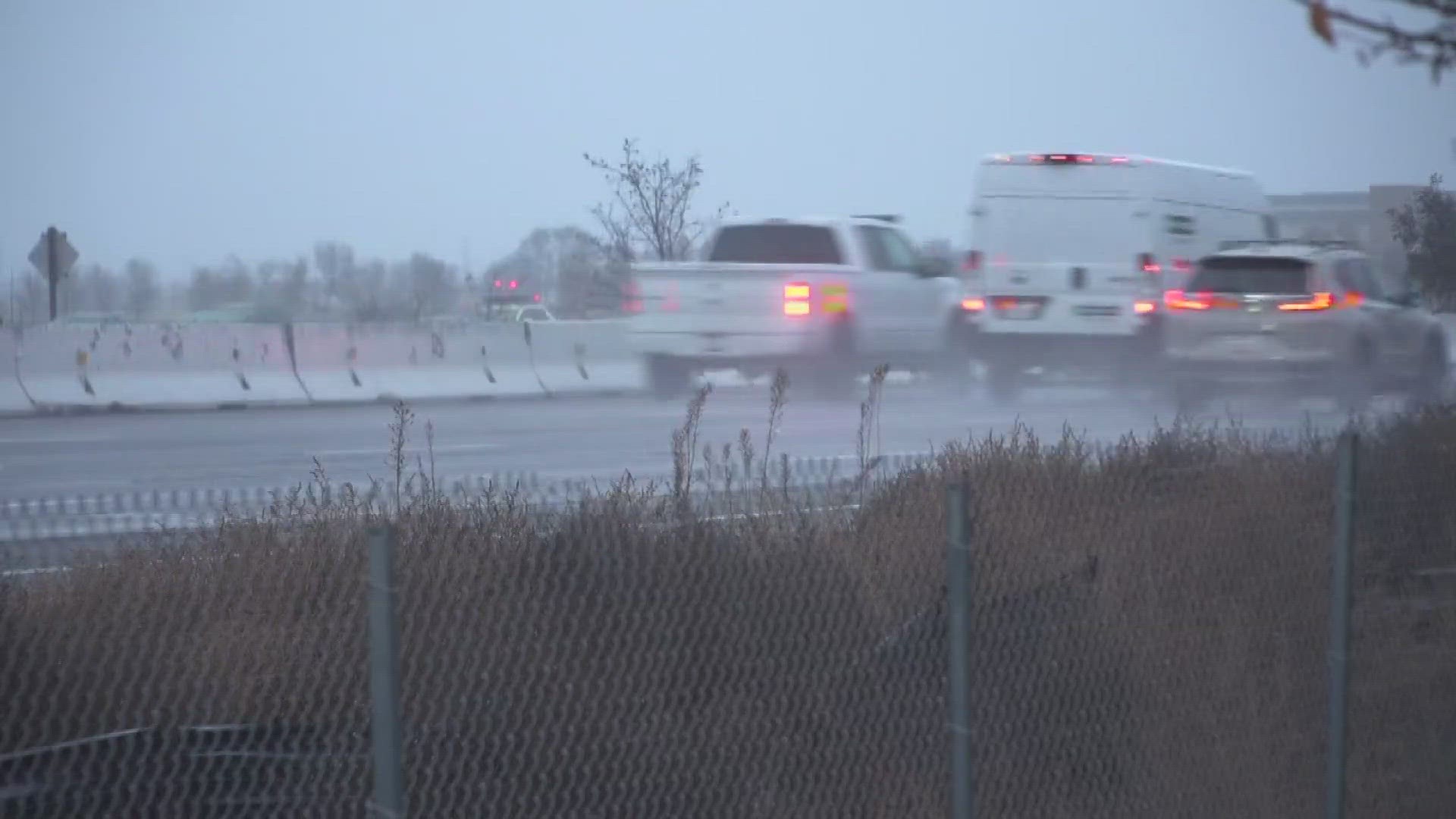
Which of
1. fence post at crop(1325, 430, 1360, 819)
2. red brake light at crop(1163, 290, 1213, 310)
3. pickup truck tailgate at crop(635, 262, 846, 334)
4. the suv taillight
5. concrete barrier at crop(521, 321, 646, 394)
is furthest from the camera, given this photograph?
concrete barrier at crop(521, 321, 646, 394)

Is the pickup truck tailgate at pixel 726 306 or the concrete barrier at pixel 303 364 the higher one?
the pickup truck tailgate at pixel 726 306

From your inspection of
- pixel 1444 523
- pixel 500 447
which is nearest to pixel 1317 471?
pixel 1444 523

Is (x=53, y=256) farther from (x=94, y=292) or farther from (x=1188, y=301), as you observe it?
(x=1188, y=301)

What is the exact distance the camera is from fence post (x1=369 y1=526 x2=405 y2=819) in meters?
3.55

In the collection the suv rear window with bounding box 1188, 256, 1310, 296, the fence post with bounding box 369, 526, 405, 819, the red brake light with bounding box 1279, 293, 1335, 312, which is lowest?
the fence post with bounding box 369, 526, 405, 819

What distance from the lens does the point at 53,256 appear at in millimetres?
23516

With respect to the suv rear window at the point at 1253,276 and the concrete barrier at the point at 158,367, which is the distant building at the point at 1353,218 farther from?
the concrete barrier at the point at 158,367

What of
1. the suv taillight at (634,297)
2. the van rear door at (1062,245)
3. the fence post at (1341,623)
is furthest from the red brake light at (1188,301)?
the fence post at (1341,623)

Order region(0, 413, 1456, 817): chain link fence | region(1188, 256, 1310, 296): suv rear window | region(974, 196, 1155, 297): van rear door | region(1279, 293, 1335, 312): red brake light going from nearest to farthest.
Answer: region(0, 413, 1456, 817): chain link fence
region(1279, 293, 1335, 312): red brake light
region(1188, 256, 1310, 296): suv rear window
region(974, 196, 1155, 297): van rear door

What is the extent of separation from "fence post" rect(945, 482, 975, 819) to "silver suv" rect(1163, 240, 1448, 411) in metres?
14.1

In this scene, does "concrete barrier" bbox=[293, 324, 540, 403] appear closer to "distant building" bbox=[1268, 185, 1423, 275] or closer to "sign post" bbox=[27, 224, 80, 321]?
"sign post" bbox=[27, 224, 80, 321]

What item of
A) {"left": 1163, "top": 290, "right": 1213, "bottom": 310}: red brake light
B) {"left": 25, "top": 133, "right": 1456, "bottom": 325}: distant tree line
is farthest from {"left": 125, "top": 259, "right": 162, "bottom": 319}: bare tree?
{"left": 1163, "top": 290, "right": 1213, "bottom": 310}: red brake light

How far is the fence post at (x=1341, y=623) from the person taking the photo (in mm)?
5570

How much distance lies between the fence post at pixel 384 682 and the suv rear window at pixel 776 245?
16.9 metres
